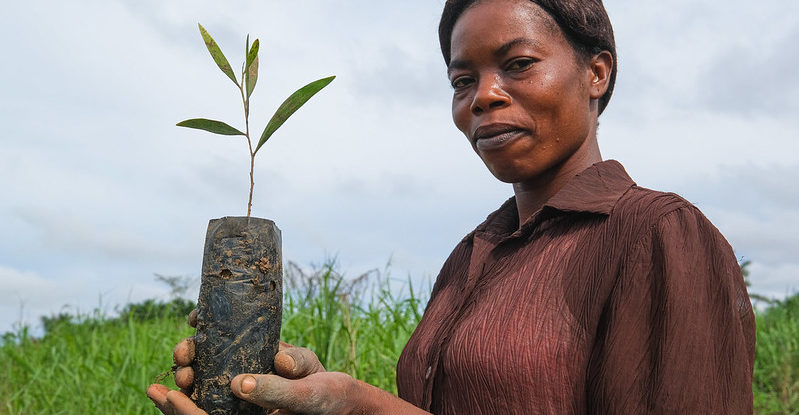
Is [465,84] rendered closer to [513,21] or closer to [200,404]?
[513,21]

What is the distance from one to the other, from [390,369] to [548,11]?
8.87 feet

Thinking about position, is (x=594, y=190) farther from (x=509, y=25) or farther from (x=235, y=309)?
(x=235, y=309)

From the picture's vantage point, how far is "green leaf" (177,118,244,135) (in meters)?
1.71

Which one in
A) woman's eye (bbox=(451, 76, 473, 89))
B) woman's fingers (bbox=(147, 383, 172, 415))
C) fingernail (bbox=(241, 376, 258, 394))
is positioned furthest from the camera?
woman's eye (bbox=(451, 76, 473, 89))

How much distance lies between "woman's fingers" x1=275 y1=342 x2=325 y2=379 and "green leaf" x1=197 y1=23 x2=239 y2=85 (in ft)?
2.22

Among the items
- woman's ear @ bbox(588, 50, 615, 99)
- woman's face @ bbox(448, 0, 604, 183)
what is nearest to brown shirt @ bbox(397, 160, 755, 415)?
woman's face @ bbox(448, 0, 604, 183)

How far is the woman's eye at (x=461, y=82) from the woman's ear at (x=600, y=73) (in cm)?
30

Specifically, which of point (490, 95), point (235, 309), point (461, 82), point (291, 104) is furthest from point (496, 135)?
point (235, 309)

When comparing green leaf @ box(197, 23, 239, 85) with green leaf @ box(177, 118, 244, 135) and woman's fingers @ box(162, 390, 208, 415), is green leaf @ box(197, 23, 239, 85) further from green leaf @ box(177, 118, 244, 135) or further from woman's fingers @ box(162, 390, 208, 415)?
woman's fingers @ box(162, 390, 208, 415)

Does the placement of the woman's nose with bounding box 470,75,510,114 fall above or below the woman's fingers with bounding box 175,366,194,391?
above

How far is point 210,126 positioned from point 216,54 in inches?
6.7

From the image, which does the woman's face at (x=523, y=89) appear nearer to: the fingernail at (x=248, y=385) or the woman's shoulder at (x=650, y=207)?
the woman's shoulder at (x=650, y=207)

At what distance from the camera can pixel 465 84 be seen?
6.00 feet

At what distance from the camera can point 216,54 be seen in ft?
5.66
